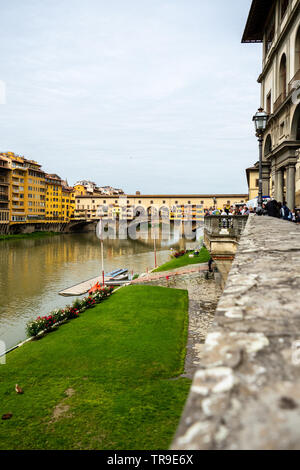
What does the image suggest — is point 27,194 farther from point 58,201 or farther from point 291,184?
point 291,184

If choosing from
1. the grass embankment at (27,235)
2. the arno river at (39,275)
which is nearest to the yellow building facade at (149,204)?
the grass embankment at (27,235)

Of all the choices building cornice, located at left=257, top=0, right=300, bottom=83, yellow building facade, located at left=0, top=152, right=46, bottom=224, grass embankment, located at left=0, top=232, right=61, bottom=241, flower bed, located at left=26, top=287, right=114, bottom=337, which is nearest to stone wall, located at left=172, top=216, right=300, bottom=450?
flower bed, located at left=26, top=287, right=114, bottom=337

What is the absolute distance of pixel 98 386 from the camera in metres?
11.5

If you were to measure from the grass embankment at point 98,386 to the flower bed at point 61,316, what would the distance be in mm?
809

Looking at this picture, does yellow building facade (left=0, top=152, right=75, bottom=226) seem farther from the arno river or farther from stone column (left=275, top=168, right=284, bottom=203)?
stone column (left=275, top=168, right=284, bottom=203)

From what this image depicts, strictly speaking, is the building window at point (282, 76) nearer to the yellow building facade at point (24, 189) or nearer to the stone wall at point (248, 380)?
the stone wall at point (248, 380)

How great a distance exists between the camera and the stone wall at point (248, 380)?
115cm

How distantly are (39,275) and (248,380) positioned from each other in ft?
133

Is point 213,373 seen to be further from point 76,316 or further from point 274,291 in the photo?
point 76,316

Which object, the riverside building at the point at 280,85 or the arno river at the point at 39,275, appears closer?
the riverside building at the point at 280,85

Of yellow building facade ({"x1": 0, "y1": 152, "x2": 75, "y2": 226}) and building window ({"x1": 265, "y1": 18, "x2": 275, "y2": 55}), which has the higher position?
building window ({"x1": 265, "y1": 18, "x2": 275, "y2": 55})

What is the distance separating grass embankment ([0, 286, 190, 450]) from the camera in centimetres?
884

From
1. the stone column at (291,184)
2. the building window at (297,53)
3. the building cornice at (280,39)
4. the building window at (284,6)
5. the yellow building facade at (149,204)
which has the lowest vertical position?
the stone column at (291,184)

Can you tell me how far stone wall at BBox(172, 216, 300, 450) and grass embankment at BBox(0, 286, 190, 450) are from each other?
7707 millimetres
